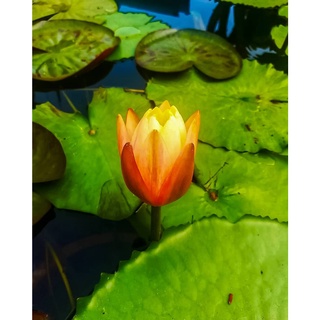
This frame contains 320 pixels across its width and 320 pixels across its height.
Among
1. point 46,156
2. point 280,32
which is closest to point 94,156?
point 46,156

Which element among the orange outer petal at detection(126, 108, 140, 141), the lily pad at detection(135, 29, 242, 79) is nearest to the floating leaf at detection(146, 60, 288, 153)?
the lily pad at detection(135, 29, 242, 79)

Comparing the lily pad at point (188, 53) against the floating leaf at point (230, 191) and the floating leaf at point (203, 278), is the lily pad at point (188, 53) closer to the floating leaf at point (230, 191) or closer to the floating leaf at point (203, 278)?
the floating leaf at point (230, 191)

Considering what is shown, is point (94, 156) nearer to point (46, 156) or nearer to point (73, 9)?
point (46, 156)

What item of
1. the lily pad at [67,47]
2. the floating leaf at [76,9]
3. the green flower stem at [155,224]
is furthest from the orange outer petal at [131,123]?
the floating leaf at [76,9]
